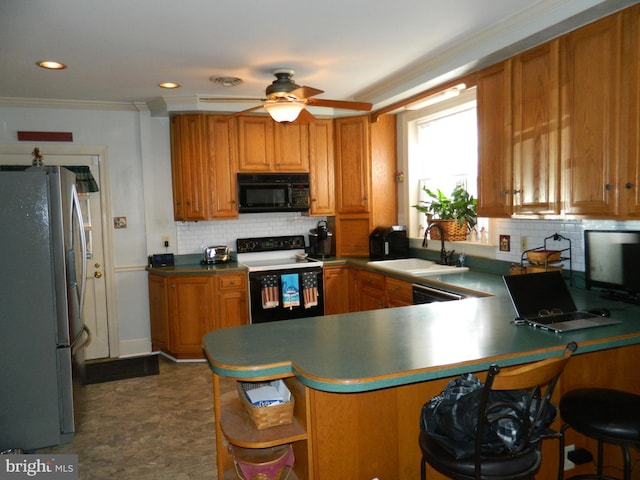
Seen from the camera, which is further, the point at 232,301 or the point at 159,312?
the point at 159,312

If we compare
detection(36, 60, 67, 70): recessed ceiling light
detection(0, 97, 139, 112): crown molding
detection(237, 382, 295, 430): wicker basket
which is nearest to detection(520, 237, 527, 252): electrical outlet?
detection(237, 382, 295, 430): wicker basket

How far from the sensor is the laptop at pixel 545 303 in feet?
6.79

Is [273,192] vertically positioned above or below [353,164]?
below

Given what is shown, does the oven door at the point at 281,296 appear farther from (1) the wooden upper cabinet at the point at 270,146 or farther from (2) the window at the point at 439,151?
Answer: (2) the window at the point at 439,151

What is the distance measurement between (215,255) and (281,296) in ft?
2.80

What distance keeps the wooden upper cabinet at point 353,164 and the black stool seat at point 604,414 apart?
3.29 meters

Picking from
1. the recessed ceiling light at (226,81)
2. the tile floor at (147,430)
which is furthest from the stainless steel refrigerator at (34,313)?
the recessed ceiling light at (226,81)

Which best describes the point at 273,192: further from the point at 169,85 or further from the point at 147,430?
the point at 147,430

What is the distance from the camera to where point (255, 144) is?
486 centimetres

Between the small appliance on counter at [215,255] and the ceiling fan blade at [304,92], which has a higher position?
the ceiling fan blade at [304,92]

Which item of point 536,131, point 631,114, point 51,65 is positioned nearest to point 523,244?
point 536,131

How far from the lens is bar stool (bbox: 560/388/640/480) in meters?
1.72

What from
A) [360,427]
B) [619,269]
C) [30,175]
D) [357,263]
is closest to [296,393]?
[360,427]
